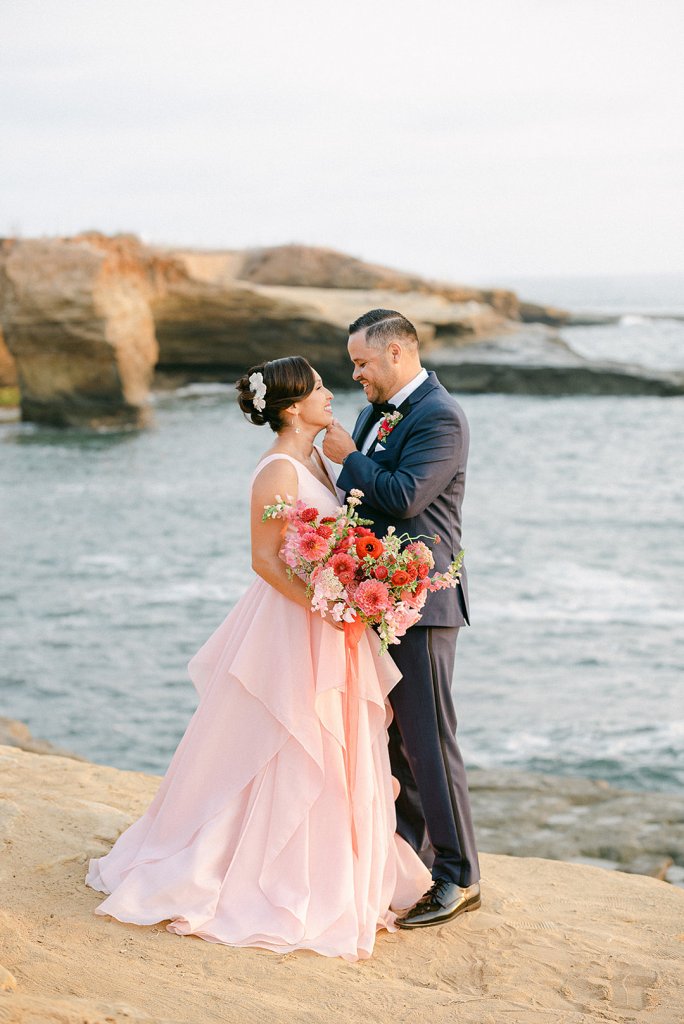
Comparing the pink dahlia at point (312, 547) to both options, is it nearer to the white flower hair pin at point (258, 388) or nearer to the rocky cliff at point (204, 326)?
the white flower hair pin at point (258, 388)

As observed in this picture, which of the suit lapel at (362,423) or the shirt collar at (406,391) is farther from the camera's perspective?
the suit lapel at (362,423)

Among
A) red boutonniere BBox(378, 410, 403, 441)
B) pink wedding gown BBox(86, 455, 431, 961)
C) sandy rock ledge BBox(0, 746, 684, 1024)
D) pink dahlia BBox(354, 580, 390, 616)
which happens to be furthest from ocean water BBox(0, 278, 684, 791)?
pink dahlia BBox(354, 580, 390, 616)

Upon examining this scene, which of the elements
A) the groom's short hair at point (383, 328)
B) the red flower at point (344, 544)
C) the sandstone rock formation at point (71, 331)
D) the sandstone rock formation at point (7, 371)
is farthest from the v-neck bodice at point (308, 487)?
the sandstone rock formation at point (7, 371)

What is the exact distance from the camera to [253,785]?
12.4ft

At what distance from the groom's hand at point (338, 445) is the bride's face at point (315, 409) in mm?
60

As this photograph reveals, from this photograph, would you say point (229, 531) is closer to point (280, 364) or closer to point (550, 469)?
point (550, 469)

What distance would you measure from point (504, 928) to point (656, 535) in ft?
41.4

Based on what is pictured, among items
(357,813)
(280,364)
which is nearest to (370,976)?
(357,813)

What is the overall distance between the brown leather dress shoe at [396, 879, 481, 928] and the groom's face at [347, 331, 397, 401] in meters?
Result: 1.80

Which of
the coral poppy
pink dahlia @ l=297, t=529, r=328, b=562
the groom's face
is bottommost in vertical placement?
the coral poppy

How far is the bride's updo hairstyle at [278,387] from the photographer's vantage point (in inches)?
151

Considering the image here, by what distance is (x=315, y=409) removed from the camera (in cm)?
390

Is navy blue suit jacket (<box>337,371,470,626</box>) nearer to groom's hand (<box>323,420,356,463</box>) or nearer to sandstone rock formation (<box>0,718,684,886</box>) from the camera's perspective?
groom's hand (<box>323,420,356,463</box>)

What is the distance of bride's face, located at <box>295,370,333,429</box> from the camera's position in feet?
12.8
